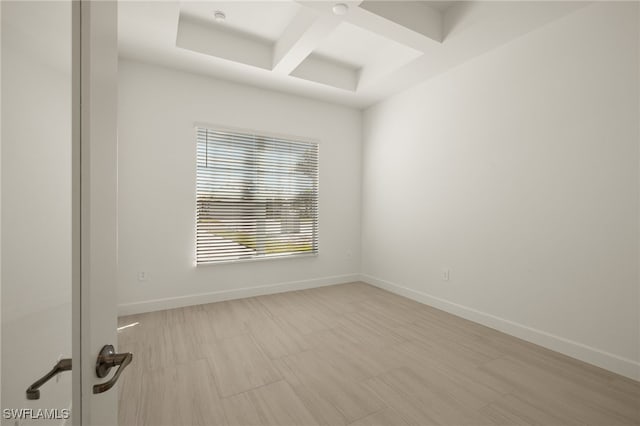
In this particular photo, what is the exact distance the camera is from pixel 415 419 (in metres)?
1.65

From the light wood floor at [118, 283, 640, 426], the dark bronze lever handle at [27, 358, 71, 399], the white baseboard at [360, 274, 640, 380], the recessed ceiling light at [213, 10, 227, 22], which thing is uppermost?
the recessed ceiling light at [213, 10, 227, 22]

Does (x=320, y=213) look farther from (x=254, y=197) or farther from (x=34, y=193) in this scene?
(x=34, y=193)

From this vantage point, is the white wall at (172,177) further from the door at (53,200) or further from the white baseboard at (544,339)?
the door at (53,200)

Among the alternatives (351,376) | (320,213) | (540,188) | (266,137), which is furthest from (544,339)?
(266,137)

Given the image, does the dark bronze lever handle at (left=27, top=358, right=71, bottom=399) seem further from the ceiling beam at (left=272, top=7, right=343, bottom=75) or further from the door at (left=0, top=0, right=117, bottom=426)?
the ceiling beam at (left=272, top=7, right=343, bottom=75)

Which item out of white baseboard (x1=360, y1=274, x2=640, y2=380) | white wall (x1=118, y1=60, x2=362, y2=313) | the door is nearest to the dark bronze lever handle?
the door

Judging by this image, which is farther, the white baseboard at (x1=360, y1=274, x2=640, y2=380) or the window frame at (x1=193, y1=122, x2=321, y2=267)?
the window frame at (x1=193, y1=122, x2=321, y2=267)

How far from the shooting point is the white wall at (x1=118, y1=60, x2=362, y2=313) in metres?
3.21

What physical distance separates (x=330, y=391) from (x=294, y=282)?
7.78 ft

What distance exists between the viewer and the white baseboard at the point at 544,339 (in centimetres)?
211

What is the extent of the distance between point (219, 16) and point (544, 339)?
4220 millimetres

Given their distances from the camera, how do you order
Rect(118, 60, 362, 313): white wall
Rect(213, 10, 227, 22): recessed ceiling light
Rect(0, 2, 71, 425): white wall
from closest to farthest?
1. Rect(0, 2, 71, 425): white wall
2. Rect(213, 10, 227, 22): recessed ceiling light
3. Rect(118, 60, 362, 313): white wall

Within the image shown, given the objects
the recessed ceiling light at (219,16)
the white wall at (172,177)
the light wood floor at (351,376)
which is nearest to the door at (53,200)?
the light wood floor at (351,376)

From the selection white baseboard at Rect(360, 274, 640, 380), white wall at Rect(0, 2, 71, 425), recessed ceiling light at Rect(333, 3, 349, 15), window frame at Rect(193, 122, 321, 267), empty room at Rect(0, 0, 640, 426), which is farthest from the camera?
window frame at Rect(193, 122, 321, 267)
